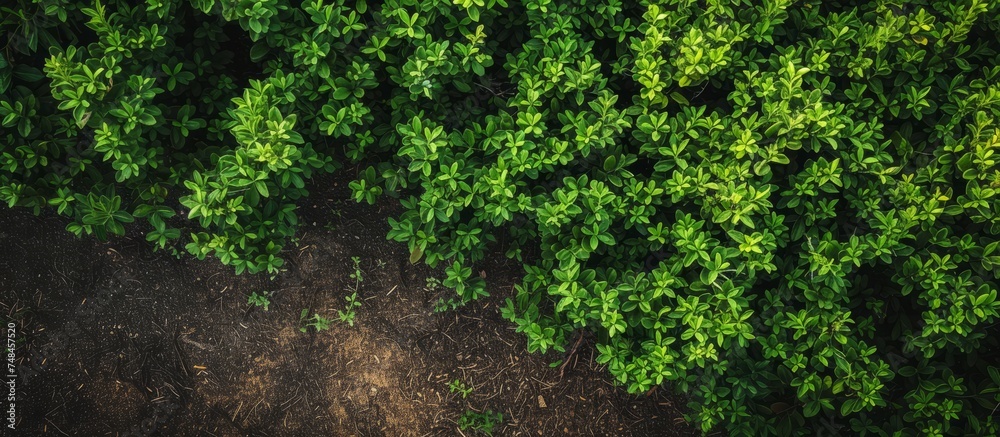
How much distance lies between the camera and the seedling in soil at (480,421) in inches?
166

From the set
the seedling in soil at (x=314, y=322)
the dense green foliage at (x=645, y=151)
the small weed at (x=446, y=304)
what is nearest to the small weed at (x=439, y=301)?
the small weed at (x=446, y=304)

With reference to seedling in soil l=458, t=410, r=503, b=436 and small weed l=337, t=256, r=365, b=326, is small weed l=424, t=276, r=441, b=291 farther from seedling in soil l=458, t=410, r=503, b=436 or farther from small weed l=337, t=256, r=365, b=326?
seedling in soil l=458, t=410, r=503, b=436

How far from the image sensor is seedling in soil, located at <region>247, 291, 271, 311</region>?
13.6 feet

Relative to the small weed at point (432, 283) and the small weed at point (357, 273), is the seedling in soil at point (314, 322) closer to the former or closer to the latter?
the small weed at point (357, 273)

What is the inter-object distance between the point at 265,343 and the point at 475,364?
1.40 metres

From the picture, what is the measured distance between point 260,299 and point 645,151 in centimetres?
270

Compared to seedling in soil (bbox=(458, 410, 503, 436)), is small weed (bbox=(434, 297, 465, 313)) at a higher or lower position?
higher

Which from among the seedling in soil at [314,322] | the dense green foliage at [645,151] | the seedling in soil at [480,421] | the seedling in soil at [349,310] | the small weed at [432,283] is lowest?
the seedling in soil at [480,421]

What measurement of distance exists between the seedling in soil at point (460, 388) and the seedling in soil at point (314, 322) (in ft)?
3.03

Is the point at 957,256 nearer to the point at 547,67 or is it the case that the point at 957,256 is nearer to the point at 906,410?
the point at 906,410

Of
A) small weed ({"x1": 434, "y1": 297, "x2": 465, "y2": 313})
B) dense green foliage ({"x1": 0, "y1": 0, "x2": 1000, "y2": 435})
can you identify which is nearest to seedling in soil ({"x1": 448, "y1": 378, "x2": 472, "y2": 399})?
small weed ({"x1": 434, "y1": 297, "x2": 465, "y2": 313})

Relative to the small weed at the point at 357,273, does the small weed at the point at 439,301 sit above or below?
below

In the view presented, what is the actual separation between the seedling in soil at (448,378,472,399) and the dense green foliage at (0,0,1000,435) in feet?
3.92

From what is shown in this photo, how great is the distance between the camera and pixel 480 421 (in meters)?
4.23
